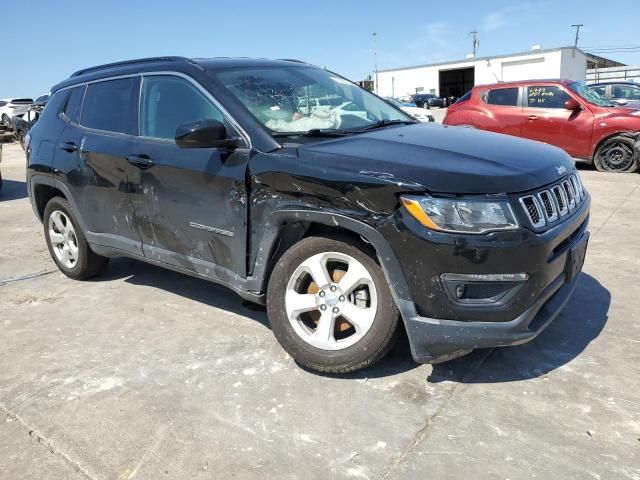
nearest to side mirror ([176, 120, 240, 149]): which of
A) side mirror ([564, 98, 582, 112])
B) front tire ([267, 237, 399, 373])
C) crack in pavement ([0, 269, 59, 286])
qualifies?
front tire ([267, 237, 399, 373])

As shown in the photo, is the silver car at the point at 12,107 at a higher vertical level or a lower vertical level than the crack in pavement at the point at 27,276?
higher

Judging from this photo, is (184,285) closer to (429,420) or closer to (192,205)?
(192,205)

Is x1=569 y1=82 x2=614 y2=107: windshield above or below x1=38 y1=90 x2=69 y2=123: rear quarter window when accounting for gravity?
below

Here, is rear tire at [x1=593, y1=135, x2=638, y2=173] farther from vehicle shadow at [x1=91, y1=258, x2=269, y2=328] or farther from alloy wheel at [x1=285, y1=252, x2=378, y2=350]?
alloy wheel at [x1=285, y1=252, x2=378, y2=350]

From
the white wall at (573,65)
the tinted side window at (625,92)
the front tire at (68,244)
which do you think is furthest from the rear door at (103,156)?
the white wall at (573,65)

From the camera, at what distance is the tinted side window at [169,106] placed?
11.3 feet

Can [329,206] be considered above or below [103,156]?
below

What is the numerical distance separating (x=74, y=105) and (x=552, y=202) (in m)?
3.76

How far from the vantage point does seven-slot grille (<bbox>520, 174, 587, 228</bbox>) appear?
261 centimetres

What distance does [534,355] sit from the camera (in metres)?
3.24

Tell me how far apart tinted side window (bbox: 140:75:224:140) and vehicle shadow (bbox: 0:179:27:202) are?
24.1 ft

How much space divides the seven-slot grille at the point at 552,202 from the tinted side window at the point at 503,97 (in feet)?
26.8

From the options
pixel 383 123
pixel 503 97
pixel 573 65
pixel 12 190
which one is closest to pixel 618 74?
pixel 573 65

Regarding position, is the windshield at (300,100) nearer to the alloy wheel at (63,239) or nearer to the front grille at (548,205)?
the front grille at (548,205)
